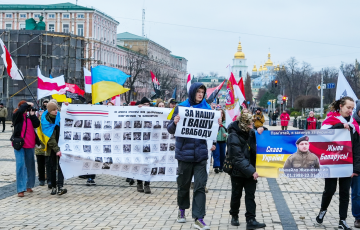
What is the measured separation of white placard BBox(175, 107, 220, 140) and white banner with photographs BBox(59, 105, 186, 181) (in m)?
2.63

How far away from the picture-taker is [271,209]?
8578 mm

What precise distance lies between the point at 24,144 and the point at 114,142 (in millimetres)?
1716

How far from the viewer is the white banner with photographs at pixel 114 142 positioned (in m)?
9.84

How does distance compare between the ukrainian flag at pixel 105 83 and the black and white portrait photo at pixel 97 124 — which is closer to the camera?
the black and white portrait photo at pixel 97 124

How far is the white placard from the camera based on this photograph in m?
7.28

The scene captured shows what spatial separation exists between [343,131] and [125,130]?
4.30 metres

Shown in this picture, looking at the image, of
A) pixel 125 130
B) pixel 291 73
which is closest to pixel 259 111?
pixel 125 130

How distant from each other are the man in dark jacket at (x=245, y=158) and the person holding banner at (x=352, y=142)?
1.03 metres

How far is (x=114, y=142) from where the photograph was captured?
995 cm

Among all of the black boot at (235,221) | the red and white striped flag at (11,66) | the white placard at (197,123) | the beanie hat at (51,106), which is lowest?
the black boot at (235,221)

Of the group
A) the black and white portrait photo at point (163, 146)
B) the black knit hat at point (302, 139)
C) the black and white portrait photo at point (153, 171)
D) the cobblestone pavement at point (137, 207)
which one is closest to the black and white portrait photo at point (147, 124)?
the black and white portrait photo at point (163, 146)

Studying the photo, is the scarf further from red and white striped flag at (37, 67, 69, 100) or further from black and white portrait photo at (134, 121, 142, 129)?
red and white striped flag at (37, 67, 69, 100)

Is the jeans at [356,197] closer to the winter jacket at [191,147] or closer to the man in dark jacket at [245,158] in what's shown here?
the man in dark jacket at [245,158]

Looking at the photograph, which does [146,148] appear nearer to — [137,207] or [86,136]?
[86,136]
